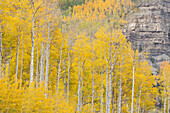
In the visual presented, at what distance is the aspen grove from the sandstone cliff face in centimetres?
5578

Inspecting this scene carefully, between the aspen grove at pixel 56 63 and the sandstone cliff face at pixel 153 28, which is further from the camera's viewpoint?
the sandstone cliff face at pixel 153 28

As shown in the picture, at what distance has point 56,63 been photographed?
66.9ft

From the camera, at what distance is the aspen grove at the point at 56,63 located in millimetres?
9484

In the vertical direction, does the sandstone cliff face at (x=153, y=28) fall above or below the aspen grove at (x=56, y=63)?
above

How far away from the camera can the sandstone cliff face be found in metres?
75.5

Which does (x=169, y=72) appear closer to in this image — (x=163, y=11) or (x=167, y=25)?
(x=167, y=25)

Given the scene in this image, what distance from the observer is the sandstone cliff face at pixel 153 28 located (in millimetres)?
75481

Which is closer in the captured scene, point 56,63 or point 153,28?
point 56,63

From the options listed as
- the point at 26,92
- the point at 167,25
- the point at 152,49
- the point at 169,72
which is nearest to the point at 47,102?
the point at 26,92

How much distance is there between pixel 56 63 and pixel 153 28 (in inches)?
2711

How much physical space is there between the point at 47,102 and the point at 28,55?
11.5 meters

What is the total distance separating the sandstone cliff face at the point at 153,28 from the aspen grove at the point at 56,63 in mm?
55782

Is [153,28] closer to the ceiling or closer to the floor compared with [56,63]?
closer to the ceiling

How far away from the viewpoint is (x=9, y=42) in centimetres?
1639
